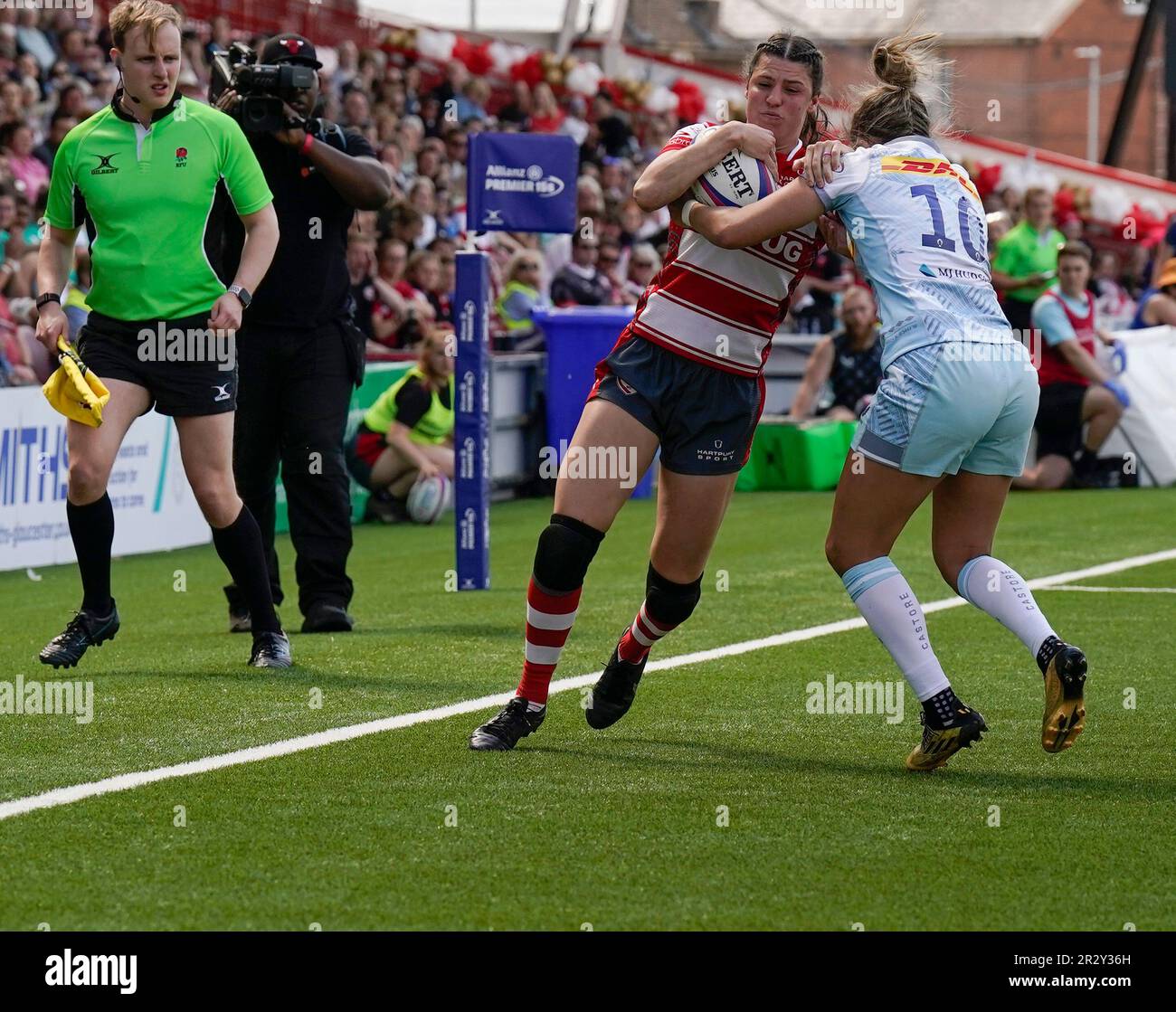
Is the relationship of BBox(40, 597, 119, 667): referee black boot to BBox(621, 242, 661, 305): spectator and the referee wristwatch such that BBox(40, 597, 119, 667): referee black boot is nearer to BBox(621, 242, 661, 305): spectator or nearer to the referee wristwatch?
the referee wristwatch

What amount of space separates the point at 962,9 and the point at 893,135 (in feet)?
147

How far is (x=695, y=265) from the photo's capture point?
591 centimetres

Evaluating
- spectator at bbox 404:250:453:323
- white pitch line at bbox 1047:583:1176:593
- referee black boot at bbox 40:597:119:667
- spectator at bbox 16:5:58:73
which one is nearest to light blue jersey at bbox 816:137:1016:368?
referee black boot at bbox 40:597:119:667

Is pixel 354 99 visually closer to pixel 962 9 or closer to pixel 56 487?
pixel 56 487

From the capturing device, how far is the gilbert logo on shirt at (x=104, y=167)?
6.88 metres

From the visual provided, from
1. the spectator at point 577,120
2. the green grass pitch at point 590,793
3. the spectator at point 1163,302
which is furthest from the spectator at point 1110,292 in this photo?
the green grass pitch at point 590,793

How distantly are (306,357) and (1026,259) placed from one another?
30.4 ft

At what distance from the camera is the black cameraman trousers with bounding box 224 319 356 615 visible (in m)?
8.31

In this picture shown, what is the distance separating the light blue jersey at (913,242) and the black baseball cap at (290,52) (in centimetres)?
339

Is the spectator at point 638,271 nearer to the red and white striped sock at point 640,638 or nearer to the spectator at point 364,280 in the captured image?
the spectator at point 364,280

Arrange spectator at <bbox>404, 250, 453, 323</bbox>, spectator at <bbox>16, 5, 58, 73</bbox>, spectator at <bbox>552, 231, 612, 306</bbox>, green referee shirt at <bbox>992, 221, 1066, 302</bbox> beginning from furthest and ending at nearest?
1. spectator at <bbox>552, 231, 612, 306</bbox>
2. spectator at <bbox>16, 5, 58, 73</bbox>
3. green referee shirt at <bbox>992, 221, 1066, 302</bbox>
4. spectator at <bbox>404, 250, 453, 323</bbox>

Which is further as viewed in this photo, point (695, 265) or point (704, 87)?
point (704, 87)

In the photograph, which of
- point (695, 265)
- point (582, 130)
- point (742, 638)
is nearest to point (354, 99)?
point (582, 130)

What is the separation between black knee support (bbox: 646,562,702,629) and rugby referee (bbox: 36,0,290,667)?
167 cm
